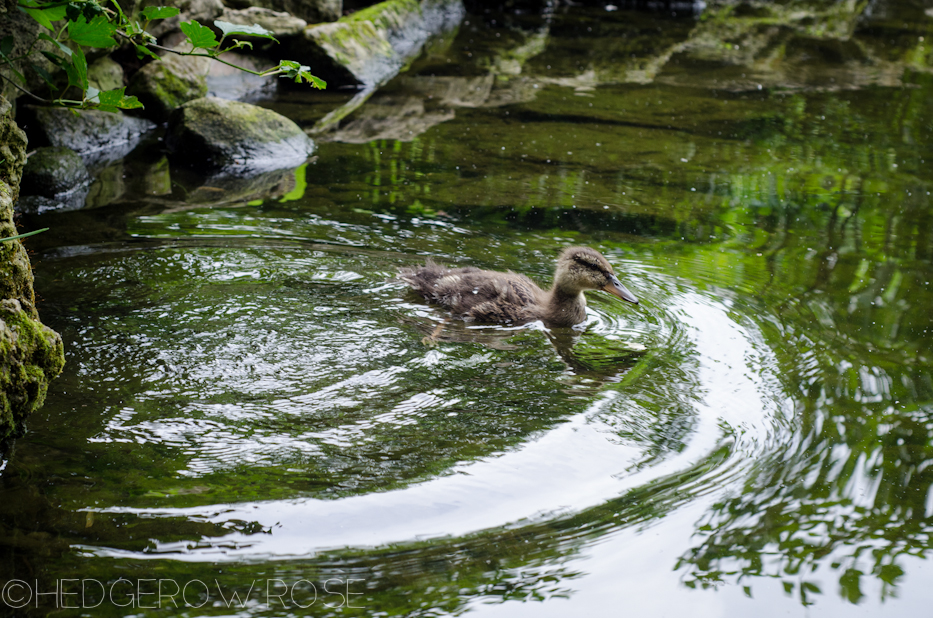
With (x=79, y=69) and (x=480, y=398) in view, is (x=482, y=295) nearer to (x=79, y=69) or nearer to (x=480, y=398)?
(x=480, y=398)

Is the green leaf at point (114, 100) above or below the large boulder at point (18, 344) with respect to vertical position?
above

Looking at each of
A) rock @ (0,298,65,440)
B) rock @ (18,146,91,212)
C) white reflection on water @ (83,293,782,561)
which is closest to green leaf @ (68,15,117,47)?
rock @ (0,298,65,440)

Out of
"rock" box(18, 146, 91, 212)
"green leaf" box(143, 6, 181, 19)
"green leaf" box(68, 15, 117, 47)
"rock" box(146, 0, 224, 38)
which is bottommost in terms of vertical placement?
"rock" box(18, 146, 91, 212)

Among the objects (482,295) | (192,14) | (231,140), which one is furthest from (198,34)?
(192,14)

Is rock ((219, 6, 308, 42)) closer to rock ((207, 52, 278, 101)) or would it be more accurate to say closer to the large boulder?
rock ((207, 52, 278, 101))

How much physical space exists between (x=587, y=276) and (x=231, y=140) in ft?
14.9

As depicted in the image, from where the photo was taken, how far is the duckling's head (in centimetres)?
516

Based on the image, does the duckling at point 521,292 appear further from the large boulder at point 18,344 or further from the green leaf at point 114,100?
the large boulder at point 18,344

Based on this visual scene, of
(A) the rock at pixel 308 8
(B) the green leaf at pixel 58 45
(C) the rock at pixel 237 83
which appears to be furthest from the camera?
(A) the rock at pixel 308 8

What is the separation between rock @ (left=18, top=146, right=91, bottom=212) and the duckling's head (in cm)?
405

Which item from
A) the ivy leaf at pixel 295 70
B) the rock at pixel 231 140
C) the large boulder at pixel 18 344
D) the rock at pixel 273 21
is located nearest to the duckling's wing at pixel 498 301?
the ivy leaf at pixel 295 70

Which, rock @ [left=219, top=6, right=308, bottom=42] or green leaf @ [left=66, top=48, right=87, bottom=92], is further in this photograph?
rock @ [left=219, top=6, right=308, bottom=42]

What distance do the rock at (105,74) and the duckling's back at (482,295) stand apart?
16.2 ft

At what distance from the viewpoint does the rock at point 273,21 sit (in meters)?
10.9
